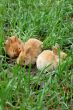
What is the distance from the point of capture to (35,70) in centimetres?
402

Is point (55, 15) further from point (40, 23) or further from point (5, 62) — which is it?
point (5, 62)

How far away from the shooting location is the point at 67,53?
4227 mm

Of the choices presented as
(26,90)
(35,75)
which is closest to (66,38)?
(35,75)

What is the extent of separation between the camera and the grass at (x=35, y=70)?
3387 mm

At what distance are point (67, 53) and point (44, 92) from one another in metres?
0.94

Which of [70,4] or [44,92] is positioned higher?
[70,4]

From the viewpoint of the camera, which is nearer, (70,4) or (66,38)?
(66,38)

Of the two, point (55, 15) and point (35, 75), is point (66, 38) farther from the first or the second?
point (35, 75)

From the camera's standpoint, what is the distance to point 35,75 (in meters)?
3.91

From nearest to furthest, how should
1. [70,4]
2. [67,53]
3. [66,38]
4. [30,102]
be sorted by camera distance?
[30,102] < [67,53] < [66,38] < [70,4]

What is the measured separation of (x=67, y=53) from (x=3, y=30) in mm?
919

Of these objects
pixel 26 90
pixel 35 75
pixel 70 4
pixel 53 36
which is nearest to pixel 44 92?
pixel 26 90

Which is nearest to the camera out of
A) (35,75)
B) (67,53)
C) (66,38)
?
(35,75)

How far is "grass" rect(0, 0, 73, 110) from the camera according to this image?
3.39 metres
